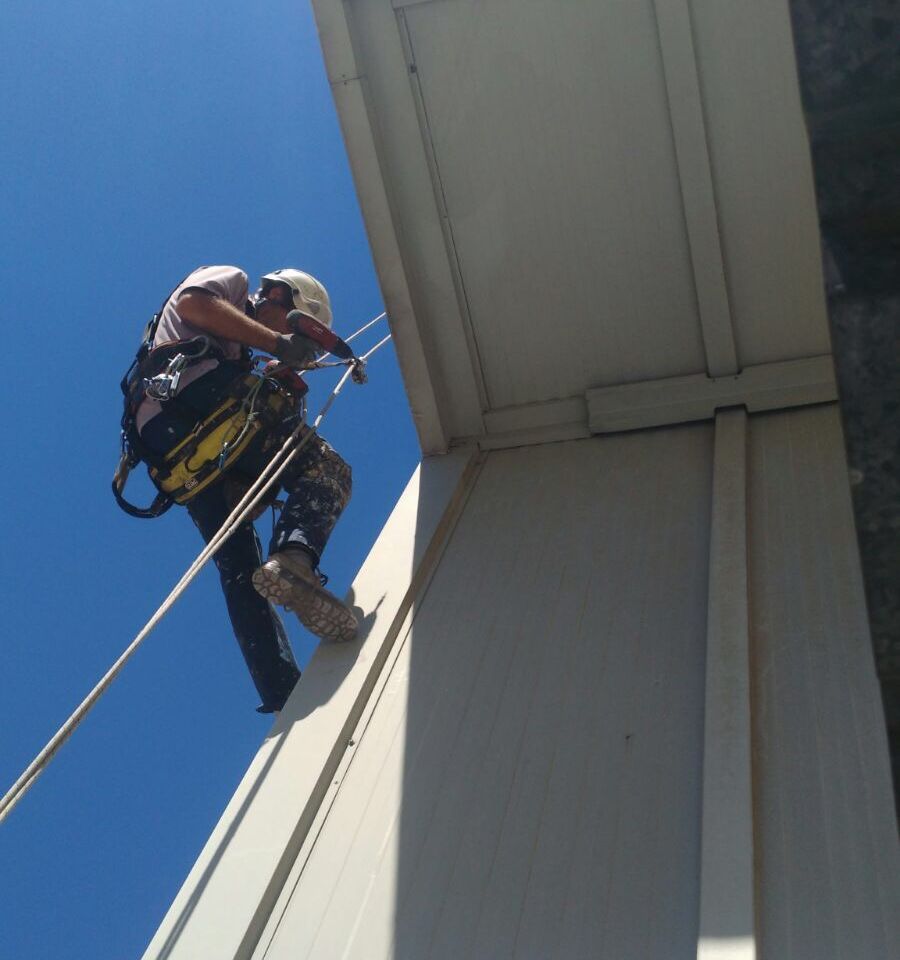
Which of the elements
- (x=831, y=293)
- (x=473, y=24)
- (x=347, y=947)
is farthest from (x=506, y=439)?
(x=831, y=293)

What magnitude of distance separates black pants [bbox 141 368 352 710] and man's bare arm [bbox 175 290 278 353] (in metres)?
0.19

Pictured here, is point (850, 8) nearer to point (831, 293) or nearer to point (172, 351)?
point (831, 293)

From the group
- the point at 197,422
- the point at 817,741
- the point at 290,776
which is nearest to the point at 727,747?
the point at 817,741

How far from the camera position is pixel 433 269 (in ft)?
20.1

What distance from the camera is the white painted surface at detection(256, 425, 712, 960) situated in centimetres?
332

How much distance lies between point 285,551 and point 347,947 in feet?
5.65

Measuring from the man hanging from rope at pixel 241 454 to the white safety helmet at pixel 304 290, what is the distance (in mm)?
226

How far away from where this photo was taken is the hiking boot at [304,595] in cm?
448

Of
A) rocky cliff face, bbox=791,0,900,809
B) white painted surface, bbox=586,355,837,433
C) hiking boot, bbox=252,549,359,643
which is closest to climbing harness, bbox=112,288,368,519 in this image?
hiking boot, bbox=252,549,359,643

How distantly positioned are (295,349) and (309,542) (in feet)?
2.81

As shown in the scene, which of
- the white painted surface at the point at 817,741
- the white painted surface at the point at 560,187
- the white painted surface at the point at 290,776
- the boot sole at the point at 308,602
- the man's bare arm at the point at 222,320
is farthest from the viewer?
the white painted surface at the point at 560,187

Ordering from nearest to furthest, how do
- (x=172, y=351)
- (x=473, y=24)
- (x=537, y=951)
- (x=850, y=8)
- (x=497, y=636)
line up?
(x=850, y=8) < (x=537, y=951) < (x=497, y=636) < (x=172, y=351) < (x=473, y=24)

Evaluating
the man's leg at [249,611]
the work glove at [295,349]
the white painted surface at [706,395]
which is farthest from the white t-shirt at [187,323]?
the white painted surface at [706,395]

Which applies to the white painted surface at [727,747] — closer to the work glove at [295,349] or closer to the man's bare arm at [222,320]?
the work glove at [295,349]
